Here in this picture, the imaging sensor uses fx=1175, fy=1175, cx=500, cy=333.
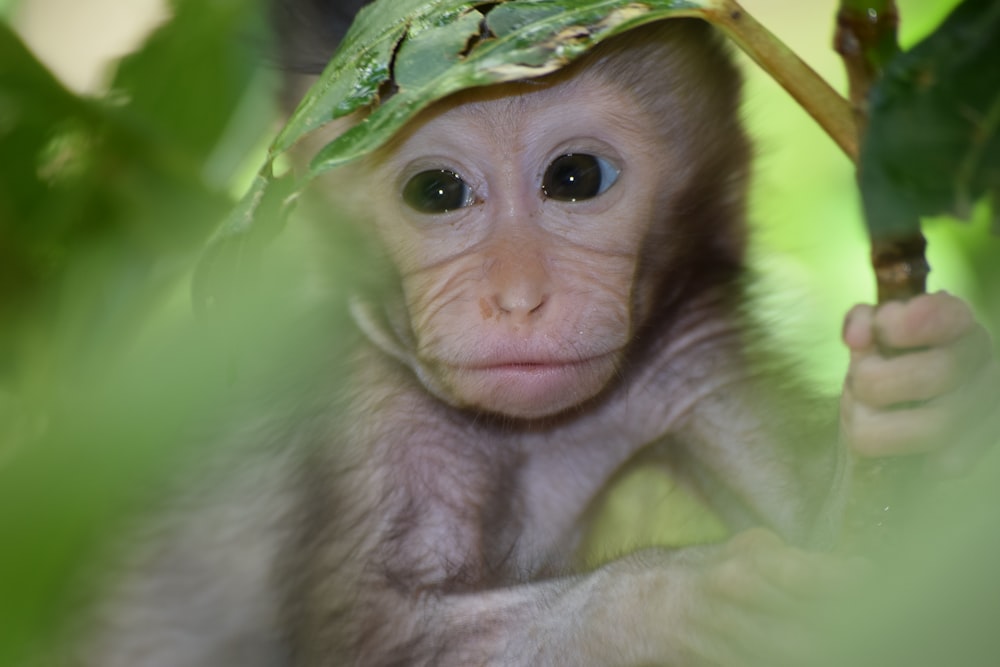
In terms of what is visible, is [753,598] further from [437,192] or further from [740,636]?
[437,192]

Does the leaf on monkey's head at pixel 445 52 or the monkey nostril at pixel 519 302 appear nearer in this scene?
the leaf on monkey's head at pixel 445 52

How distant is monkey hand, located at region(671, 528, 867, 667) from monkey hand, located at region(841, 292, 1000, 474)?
165mm

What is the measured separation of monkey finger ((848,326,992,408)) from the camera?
4.42 feet

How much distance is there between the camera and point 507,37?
1319 mm

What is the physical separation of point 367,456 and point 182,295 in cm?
72

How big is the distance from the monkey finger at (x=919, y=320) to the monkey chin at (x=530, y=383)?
2.50ft

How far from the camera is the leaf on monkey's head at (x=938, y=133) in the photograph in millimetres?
1074

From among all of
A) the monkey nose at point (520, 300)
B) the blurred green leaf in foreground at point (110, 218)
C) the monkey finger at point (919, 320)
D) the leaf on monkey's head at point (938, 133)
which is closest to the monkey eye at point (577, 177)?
the monkey nose at point (520, 300)

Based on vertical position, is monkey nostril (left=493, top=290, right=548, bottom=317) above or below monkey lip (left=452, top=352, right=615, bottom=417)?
above

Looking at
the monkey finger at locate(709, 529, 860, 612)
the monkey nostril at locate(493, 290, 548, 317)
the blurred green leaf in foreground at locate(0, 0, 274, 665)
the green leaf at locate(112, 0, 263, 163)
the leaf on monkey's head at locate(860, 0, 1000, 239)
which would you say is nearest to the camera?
the leaf on monkey's head at locate(860, 0, 1000, 239)

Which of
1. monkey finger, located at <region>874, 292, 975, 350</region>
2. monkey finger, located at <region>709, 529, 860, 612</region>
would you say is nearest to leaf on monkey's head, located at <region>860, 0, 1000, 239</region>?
monkey finger, located at <region>874, 292, 975, 350</region>

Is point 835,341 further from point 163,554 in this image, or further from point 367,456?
point 163,554

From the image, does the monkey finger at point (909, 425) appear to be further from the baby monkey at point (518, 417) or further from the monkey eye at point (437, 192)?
the monkey eye at point (437, 192)

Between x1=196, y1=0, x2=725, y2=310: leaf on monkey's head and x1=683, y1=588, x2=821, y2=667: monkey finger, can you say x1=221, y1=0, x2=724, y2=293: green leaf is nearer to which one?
x1=196, y1=0, x2=725, y2=310: leaf on monkey's head
